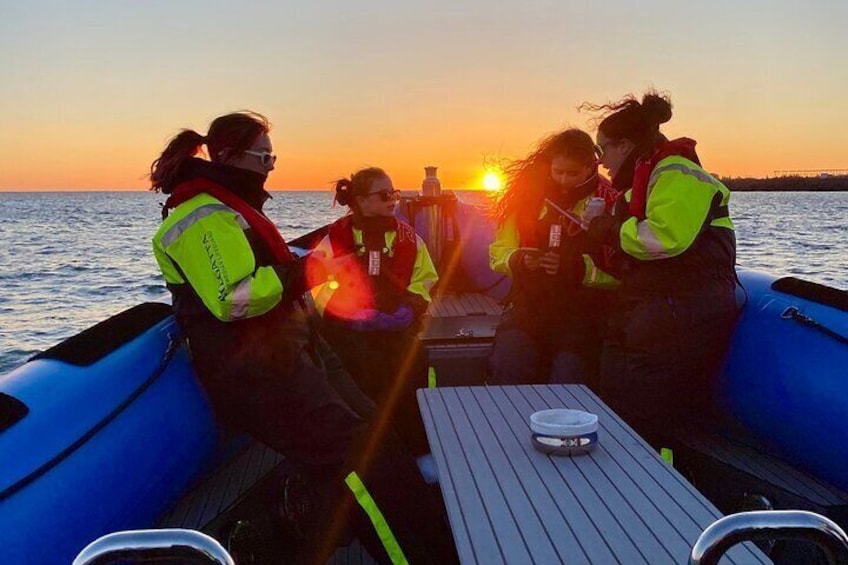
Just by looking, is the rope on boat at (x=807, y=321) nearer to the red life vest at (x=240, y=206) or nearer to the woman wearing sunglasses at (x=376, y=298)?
the woman wearing sunglasses at (x=376, y=298)

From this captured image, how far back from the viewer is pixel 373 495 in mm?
2406

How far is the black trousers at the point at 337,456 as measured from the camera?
238cm

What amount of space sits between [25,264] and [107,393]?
1961cm

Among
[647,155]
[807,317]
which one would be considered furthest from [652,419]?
[647,155]

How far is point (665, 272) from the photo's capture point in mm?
2875

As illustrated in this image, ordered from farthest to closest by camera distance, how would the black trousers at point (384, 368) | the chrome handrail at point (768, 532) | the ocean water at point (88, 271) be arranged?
the ocean water at point (88, 271) < the black trousers at point (384, 368) < the chrome handrail at point (768, 532)

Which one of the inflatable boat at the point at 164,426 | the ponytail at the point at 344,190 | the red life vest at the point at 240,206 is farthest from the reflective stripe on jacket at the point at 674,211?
the ponytail at the point at 344,190

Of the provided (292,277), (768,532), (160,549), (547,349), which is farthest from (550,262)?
(160,549)

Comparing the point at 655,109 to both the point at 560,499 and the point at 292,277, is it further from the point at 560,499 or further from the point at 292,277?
the point at 560,499

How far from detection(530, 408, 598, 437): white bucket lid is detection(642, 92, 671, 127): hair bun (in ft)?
4.84

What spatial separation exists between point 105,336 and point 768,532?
2151mm

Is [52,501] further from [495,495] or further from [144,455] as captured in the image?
[495,495]

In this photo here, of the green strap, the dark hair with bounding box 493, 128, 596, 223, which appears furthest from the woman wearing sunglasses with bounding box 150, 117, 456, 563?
the dark hair with bounding box 493, 128, 596, 223

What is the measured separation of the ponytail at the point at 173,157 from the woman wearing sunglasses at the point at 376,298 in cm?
126
